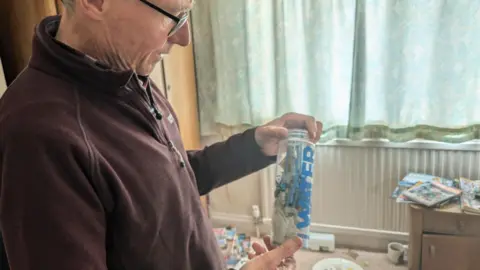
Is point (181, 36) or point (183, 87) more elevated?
point (181, 36)

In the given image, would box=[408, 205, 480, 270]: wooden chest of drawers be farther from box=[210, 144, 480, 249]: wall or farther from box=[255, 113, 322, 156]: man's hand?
box=[255, 113, 322, 156]: man's hand

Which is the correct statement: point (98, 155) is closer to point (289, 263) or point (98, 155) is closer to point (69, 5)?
point (69, 5)

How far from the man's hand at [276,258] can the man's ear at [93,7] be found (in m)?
0.53

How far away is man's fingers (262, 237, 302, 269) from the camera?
897 mm

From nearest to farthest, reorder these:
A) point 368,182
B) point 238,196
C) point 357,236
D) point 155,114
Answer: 1. point 155,114
2. point 368,182
3. point 357,236
4. point 238,196

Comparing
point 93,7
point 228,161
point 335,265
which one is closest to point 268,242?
point 228,161

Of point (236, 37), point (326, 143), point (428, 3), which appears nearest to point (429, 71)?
point (428, 3)

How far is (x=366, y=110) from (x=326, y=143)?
262 millimetres

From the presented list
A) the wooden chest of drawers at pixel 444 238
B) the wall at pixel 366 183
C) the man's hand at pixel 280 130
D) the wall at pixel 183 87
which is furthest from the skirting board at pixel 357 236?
the man's hand at pixel 280 130

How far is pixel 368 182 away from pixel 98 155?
1818mm

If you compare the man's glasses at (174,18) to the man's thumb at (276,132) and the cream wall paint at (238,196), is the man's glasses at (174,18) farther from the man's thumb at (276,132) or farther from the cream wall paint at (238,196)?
the cream wall paint at (238,196)

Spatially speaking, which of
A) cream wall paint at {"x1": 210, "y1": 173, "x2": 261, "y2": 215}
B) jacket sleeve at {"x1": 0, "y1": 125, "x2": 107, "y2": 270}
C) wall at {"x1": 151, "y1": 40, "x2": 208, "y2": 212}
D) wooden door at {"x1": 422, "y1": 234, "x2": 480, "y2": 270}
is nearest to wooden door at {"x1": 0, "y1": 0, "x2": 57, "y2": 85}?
wall at {"x1": 151, "y1": 40, "x2": 208, "y2": 212}

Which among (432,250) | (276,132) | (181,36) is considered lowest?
(432,250)

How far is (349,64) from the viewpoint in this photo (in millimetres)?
2096
